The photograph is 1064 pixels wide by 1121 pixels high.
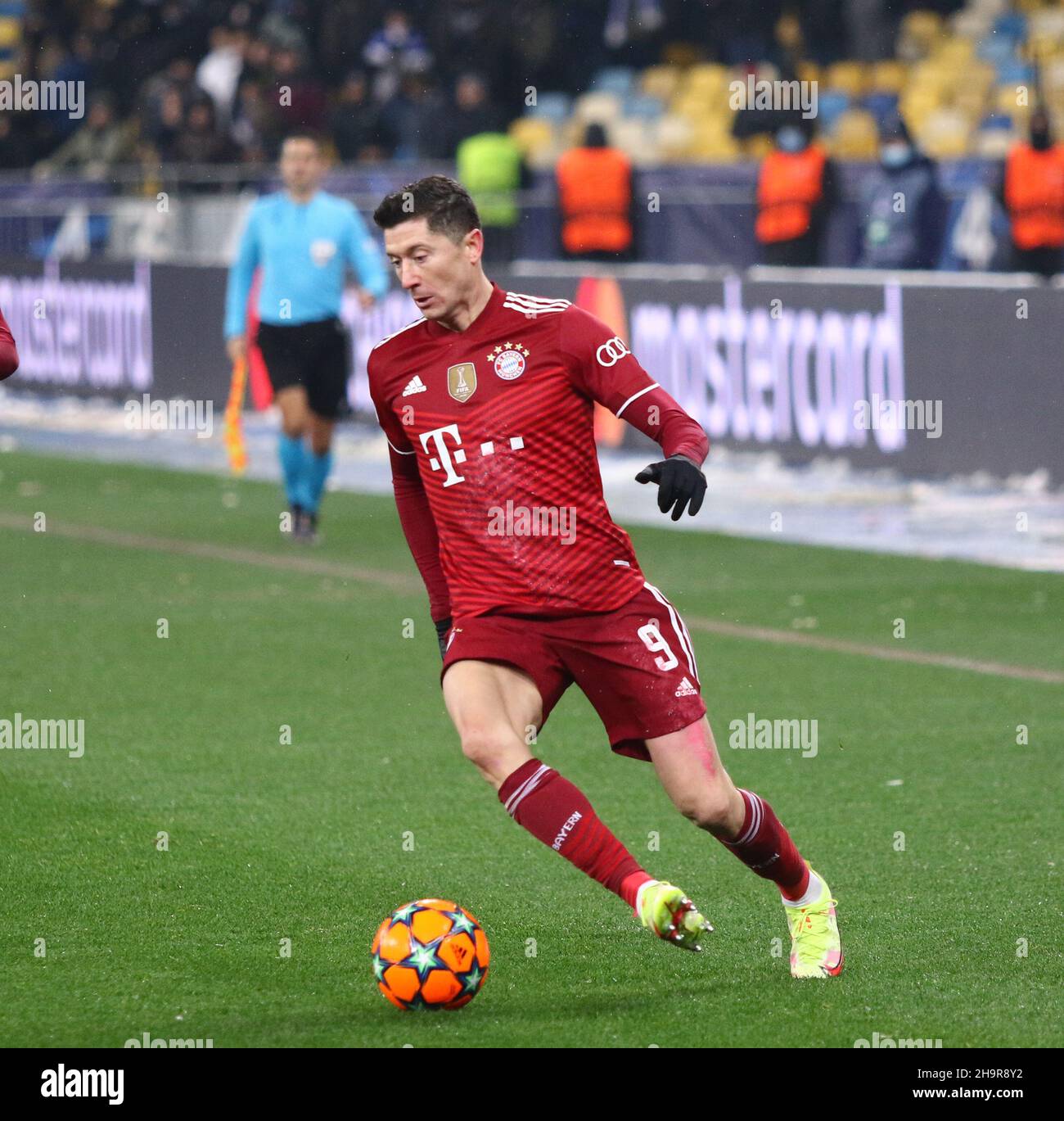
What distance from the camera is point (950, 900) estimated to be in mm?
6211

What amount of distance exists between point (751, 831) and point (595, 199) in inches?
566

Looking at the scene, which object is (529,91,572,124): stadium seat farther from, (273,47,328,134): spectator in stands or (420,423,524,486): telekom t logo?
(420,423,524,486): telekom t logo

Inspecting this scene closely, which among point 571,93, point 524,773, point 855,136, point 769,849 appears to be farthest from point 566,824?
point 571,93

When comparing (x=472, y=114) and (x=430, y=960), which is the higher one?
(x=472, y=114)

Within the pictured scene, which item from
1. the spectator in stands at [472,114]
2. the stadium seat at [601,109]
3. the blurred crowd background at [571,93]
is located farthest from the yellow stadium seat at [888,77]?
the spectator in stands at [472,114]

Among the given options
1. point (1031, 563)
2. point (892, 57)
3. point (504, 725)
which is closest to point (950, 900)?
point (504, 725)

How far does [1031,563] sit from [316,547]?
422cm

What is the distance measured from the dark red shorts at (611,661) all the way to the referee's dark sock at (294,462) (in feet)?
26.1

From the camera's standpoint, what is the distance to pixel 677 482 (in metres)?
4.95

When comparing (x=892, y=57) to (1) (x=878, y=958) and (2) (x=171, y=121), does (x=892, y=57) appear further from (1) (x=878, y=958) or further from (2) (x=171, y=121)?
(1) (x=878, y=958)

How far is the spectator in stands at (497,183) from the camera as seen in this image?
20719mm

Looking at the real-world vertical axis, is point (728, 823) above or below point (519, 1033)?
above

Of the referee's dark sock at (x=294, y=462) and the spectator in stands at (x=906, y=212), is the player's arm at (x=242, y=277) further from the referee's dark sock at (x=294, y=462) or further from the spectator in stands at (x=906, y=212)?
the spectator in stands at (x=906, y=212)

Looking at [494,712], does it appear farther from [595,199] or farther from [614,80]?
[614,80]
